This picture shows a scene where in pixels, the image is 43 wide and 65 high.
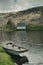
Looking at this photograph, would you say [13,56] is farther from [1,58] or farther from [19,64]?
[1,58]

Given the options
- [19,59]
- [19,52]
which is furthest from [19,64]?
[19,52]

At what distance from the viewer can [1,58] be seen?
19547mm

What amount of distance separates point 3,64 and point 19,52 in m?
12.7

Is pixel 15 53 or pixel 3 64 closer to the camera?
pixel 3 64

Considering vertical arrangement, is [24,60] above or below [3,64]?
below

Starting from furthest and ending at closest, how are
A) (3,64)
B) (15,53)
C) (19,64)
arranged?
(15,53), (19,64), (3,64)

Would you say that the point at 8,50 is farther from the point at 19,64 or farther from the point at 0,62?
the point at 0,62

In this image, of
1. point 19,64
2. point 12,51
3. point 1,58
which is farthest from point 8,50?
point 1,58

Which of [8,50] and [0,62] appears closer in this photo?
[0,62]

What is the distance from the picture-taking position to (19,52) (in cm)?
3114

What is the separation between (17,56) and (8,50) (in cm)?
232

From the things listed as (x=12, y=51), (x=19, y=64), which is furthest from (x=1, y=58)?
(x=12, y=51)

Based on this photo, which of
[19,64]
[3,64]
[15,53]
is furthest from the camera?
[15,53]

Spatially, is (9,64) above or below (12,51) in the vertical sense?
above
